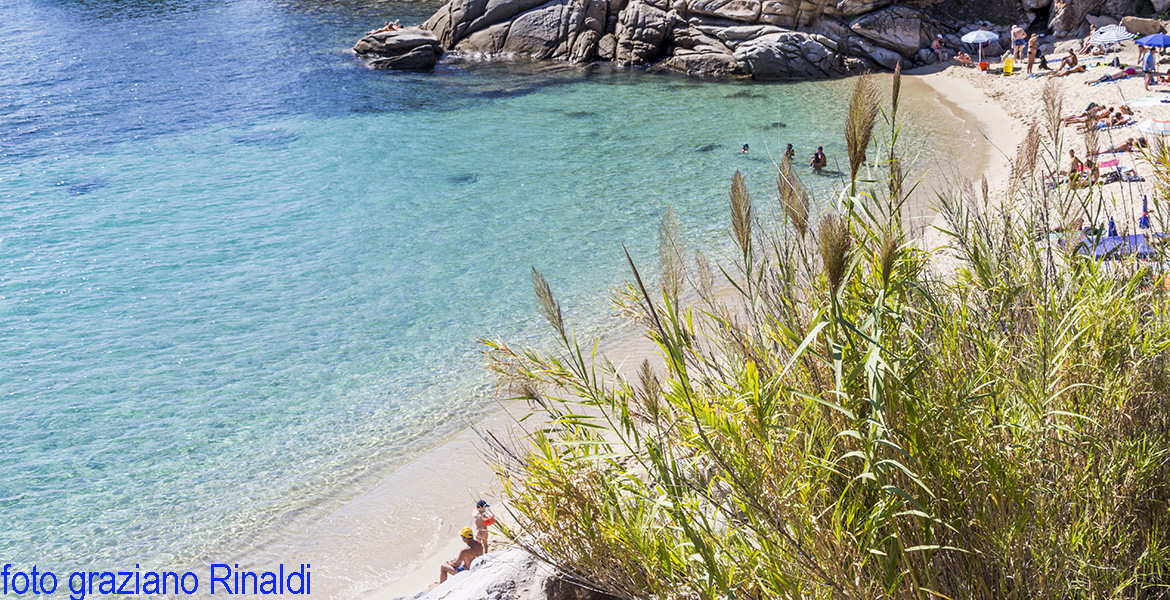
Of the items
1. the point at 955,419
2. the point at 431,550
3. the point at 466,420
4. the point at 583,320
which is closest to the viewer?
the point at 955,419

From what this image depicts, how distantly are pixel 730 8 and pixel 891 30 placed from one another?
5.77 m

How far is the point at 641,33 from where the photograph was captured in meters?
30.2

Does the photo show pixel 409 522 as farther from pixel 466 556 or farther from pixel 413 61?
pixel 413 61

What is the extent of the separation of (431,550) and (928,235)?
396 inches

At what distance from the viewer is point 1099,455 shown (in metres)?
2.93

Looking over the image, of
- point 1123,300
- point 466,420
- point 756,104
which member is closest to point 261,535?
point 466,420

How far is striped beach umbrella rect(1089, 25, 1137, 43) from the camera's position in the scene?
2345 centimetres

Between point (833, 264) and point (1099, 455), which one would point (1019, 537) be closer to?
point (1099, 455)

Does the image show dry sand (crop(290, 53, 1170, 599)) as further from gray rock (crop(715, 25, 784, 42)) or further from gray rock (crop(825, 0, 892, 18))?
gray rock (crop(825, 0, 892, 18))

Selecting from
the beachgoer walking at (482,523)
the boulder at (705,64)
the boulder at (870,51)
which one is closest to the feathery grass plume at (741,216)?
the beachgoer walking at (482,523)

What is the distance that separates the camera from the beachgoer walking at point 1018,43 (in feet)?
85.8

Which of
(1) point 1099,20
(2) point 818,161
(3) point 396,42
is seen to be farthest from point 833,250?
(3) point 396,42

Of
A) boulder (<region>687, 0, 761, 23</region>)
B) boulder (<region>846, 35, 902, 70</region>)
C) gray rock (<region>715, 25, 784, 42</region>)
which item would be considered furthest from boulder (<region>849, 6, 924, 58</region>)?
boulder (<region>687, 0, 761, 23</region>)

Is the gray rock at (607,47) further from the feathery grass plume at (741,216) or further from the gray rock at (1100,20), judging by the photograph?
the feathery grass plume at (741,216)
